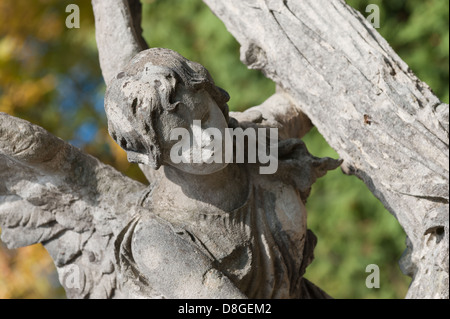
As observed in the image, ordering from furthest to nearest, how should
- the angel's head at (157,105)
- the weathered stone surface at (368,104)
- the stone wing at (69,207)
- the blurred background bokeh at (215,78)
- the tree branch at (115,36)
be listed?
1. the blurred background bokeh at (215,78)
2. the tree branch at (115,36)
3. the stone wing at (69,207)
4. the weathered stone surface at (368,104)
5. the angel's head at (157,105)

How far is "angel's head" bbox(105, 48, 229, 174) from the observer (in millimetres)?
1393

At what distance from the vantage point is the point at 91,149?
4.43 meters

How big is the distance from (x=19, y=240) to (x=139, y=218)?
0.39 meters

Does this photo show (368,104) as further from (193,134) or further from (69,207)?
(69,207)

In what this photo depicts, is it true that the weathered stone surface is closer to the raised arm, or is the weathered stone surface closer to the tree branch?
the raised arm

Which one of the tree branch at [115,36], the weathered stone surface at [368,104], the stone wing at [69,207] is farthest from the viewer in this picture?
the tree branch at [115,36]

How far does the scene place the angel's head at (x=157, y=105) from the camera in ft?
4.57

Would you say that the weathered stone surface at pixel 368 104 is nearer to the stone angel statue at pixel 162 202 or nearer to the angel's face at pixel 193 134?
the stone angel statue at pixel 162 202

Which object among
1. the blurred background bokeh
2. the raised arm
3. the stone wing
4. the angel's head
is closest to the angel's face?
the angel's head

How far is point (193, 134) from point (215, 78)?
2.62 meters

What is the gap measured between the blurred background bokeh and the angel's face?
2015 millimetres

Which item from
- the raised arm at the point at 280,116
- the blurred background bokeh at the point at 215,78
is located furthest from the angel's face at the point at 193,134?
the blurred background bokeh at the point at 215,78
